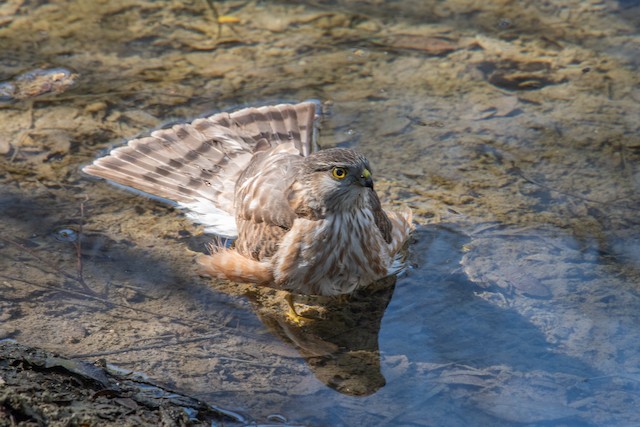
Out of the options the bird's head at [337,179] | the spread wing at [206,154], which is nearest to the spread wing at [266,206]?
the bird's head at [337,179]

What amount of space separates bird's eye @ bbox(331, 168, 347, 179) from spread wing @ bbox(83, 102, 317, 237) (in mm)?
1049

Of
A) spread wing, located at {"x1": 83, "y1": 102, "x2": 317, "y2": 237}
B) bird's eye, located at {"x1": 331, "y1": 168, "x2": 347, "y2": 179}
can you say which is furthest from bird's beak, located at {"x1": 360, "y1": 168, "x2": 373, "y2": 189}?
spread wing, located at {"x1": 83, "y1": 102, "x2": 317, "y2": 237}

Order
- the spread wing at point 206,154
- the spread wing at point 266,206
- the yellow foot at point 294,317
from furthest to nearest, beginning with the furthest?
the spread wing at point 206,154 < the spread wing at point 266,206 < the yellow foot at point 294,317

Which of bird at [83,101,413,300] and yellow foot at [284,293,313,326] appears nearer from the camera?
yellow foot at [284,293,313,326]

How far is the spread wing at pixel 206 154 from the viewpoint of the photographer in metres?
6.24

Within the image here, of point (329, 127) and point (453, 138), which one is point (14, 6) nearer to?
point (329, 127)

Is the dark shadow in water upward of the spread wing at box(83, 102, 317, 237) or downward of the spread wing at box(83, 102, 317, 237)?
downward

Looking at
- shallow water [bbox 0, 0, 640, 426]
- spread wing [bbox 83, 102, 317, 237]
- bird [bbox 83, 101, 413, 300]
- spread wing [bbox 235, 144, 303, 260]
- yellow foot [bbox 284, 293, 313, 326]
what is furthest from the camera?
spread wing [bbox 83, 102, 317, 237]

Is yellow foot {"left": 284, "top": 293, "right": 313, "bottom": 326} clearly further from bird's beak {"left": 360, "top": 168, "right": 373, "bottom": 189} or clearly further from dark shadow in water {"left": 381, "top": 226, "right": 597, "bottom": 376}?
bird's beak {"left": 360, "top": 168, "right": 373, "bottom": 189}

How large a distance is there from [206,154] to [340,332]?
2086 millimetres

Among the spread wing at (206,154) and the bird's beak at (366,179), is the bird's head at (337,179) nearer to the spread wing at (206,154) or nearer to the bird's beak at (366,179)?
the bird's beak at (366,179)

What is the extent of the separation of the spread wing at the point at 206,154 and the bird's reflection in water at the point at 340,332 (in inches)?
46.0

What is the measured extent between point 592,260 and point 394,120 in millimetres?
2137

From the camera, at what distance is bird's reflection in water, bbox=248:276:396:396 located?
15.0 feet
